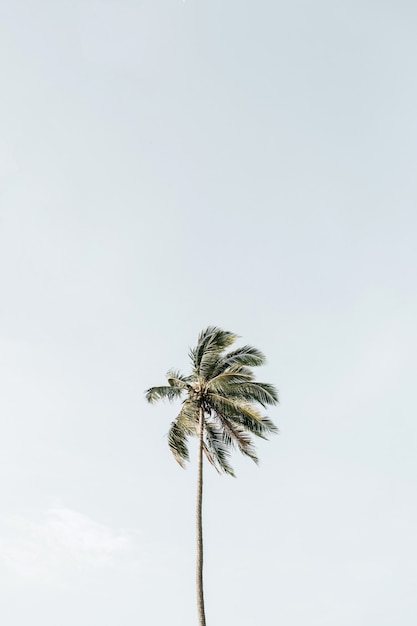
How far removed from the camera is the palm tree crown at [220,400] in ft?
76.8

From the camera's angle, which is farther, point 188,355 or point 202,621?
point 188,355

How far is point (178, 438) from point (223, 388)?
3.46 meters

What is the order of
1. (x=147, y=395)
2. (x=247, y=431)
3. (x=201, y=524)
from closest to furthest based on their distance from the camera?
(x=201, y=524) < (x=247, y=431) < (x=147, y=395)

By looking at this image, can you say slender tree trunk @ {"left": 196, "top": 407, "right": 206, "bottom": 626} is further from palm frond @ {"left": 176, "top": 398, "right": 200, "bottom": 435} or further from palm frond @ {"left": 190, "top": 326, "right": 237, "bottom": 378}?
palm frond @ {"left": 190, "top": 326, "right": 237, "bottom": 378}

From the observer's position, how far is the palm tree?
76.6 feet

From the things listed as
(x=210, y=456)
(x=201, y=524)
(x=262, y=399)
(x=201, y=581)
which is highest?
(x=262, y=399)

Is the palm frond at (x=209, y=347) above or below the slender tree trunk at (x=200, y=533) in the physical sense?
above

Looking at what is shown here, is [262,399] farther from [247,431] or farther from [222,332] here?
[222,332]

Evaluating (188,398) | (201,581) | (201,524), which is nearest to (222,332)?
(188,398)

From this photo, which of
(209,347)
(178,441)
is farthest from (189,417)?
(209,347)

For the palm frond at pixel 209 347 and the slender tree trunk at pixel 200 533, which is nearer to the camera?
the slender tree trunk at pixel 200 533

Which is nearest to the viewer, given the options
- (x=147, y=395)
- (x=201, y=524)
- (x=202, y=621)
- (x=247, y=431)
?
(x=202, y=621)

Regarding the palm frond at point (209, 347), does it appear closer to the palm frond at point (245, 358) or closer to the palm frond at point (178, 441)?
the palm frond at point (245, 358)

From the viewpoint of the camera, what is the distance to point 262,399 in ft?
79.2
